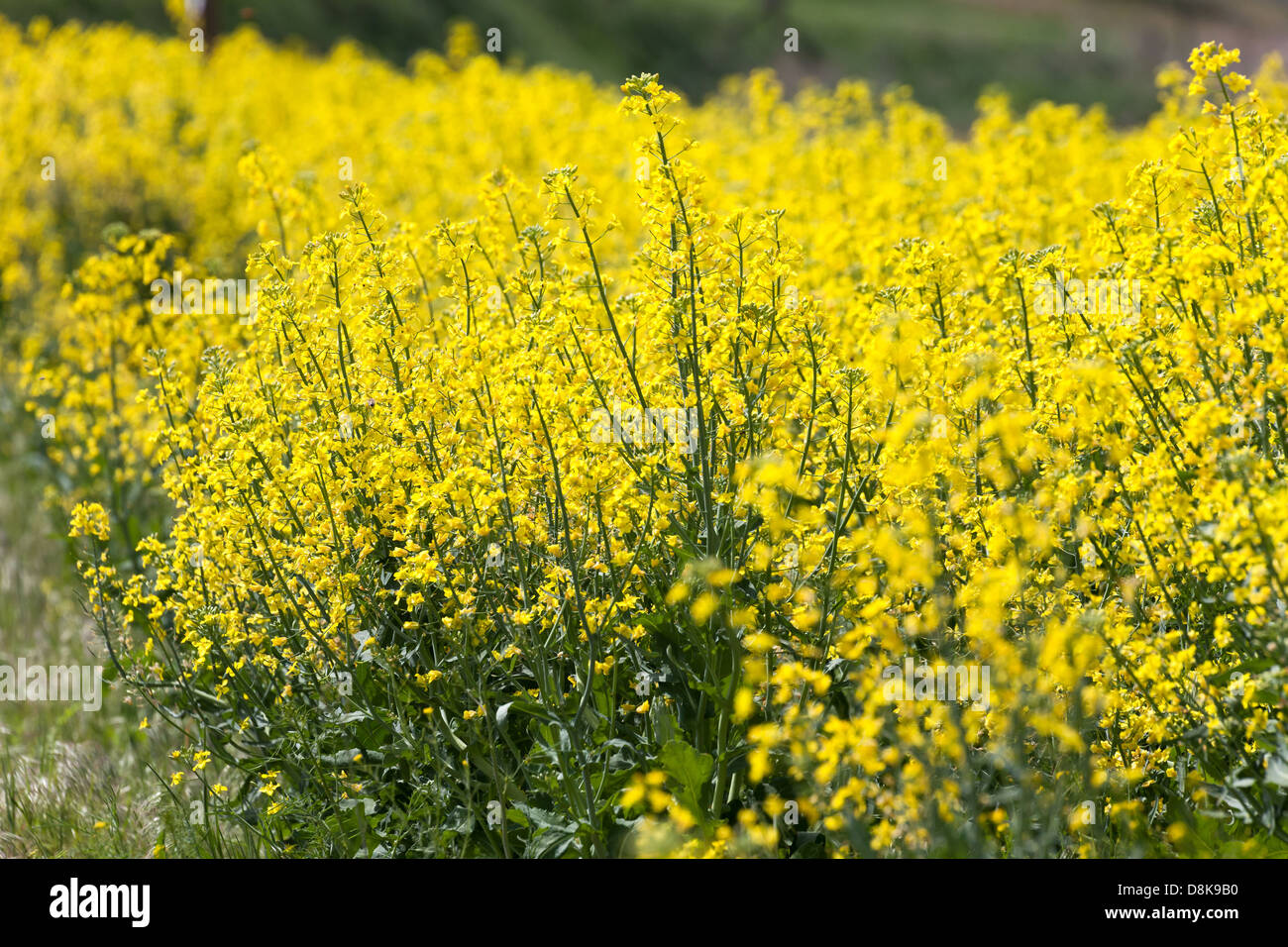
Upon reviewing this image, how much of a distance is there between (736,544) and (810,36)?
45.7m

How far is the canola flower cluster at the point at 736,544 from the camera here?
10.5 ft

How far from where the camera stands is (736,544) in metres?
4.07

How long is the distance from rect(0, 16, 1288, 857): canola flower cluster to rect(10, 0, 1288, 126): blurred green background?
31.7 metres

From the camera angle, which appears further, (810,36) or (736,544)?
(810,36)

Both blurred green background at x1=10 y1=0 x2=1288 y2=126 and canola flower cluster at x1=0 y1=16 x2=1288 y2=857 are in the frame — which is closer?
canola flower cluster at x1=0 y1=16 x2=1288 y2=857

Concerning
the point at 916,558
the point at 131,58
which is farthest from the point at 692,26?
the point at 916,558

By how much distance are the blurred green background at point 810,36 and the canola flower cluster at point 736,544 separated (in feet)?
104

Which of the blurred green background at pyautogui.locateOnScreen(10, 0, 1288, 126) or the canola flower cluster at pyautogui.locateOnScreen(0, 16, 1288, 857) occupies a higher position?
the blurred green background at pyautogui.locateOnScreen(10, 0, 1288, 126)

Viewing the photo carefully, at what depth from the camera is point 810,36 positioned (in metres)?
46.2

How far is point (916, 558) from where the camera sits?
109 inches

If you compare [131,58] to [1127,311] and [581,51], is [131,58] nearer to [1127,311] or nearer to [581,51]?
[1127,311]

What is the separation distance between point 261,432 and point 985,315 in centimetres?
283

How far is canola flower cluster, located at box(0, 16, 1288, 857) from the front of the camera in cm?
320

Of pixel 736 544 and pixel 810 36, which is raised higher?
pixel 810 36
